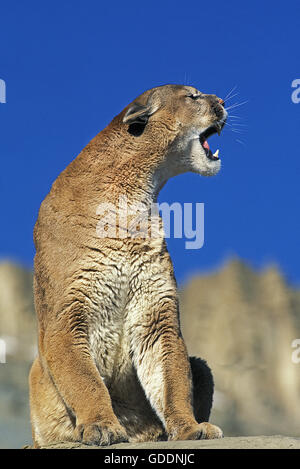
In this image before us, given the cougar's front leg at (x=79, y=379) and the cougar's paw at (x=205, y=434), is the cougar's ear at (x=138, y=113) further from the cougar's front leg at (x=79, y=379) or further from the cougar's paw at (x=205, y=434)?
the cougar's paw at (x=205, y=434)

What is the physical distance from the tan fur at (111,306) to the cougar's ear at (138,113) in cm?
1

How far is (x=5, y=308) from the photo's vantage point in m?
20.8

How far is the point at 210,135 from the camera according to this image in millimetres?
7688

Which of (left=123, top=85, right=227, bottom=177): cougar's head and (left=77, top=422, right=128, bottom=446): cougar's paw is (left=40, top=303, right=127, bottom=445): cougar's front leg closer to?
(left=77, top=422, right=128, bottom=446): cougar's paw

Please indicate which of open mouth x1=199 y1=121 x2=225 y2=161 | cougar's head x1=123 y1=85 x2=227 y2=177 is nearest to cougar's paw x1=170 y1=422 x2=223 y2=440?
cougar's head x1=123 y1=85 x2=227 y2=177

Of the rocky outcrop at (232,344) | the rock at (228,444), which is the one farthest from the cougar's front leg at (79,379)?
the rocky outcrop at (232,344)

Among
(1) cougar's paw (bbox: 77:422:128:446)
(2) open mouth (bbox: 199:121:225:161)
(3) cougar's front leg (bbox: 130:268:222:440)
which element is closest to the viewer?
Result: (1) cougar's paw (bbox: 77:422:128:446)

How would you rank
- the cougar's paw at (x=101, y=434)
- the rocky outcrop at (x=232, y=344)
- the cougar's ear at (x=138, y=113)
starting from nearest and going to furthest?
the cougar's paw at (x=101, y=434), the cougar's ear at (x=138, y=113), the rocky outcrop at (x=232, y=344)

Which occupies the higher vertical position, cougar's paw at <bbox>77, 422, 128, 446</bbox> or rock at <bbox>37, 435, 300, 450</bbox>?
cougar's paw at <bbox>77, 422, 128, 446</bbox>

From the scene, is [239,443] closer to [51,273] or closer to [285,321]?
[51,273]

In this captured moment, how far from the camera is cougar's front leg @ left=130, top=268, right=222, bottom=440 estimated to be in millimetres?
6352

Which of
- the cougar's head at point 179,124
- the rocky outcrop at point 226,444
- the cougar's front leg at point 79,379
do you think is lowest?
the rocky outcrop at point 226,444

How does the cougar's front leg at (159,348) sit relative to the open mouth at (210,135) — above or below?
below

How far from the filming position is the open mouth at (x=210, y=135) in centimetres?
746
